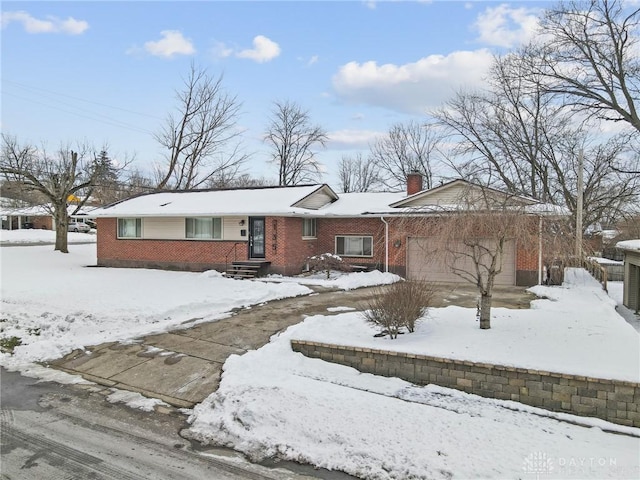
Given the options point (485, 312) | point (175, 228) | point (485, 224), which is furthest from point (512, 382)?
point (175, 228)

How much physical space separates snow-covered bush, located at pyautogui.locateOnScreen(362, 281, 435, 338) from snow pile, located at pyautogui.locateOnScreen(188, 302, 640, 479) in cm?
120

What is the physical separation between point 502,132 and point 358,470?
29585 mm

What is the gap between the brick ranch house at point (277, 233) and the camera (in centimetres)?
1641

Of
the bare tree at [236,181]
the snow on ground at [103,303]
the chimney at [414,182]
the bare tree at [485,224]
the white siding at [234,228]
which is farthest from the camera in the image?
the bare tree at [236,181]

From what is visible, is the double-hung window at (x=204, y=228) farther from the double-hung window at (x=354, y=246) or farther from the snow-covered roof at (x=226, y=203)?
the double-hung window at (x=354, y=246)

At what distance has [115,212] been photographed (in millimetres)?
19328

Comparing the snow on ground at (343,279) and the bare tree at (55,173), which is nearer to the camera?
the snow on ground at (343,279)

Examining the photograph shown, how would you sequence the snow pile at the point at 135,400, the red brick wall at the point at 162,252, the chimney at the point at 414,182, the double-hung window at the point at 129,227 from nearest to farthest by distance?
the snow pile at the point at 135,400, the red brick wall at the point at 162,252, the chimney at the point at 414,182, the double-hung window at the point at 129,227

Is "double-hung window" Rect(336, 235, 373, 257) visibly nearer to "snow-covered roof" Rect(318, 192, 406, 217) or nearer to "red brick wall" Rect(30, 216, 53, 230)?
"snow-covered roof" Rect(318, 192, 406, 217)

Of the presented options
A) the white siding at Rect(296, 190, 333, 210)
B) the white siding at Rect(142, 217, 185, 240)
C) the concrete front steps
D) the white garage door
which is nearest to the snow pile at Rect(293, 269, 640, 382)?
the white garage door

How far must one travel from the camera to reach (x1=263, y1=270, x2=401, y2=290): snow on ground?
14.6 m

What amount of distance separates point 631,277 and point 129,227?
2043 cm

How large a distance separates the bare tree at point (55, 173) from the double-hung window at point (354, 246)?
15138mm

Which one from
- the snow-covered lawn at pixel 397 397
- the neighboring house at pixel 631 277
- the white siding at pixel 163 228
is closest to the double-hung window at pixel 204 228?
the white siding at pixel 163 228
